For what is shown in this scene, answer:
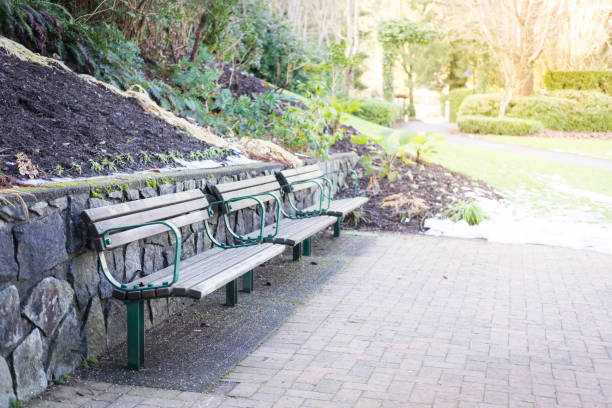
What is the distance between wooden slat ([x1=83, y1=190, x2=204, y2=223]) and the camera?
3391 millimetres

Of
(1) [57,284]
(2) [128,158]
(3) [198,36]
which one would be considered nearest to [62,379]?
(1) [57,284]

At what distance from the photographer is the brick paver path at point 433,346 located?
10.5 feet

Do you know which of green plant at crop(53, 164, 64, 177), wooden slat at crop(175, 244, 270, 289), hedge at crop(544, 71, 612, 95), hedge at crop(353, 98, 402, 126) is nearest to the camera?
wooden slat at crop(175, 244, 270, 289)

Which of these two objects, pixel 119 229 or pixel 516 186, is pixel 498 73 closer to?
pixel 516 186

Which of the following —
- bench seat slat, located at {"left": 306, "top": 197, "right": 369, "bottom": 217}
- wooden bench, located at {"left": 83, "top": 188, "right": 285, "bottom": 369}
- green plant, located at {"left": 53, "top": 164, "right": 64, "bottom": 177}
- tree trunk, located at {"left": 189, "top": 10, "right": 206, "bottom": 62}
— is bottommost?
bench seat slat, located at {"left": 306, "top": 197, "right": 369, "bottom": 217}

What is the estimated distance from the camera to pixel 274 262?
20.7 feet

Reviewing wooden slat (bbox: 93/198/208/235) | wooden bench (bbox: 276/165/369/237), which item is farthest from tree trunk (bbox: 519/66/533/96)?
wooden slat (bbox: 93/198/208/235)

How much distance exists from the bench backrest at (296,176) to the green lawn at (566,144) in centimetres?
1129

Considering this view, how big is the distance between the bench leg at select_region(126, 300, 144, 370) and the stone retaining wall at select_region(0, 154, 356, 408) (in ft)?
0.79

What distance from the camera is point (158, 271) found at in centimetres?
395

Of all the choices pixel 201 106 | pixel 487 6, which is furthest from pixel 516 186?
pixel 487 6

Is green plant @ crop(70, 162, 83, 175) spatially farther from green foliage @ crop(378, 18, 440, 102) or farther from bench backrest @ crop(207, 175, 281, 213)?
green foliage @ crop(378, 18, 440, 102)

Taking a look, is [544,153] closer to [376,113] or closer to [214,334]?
[376,113]

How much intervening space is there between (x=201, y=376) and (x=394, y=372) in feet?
3.67
